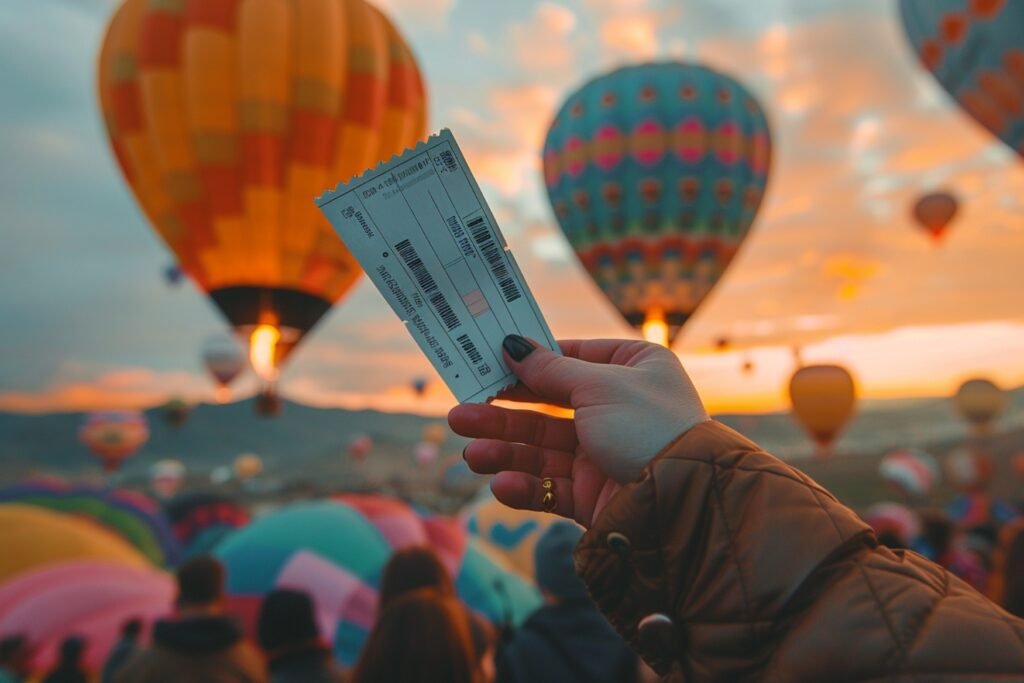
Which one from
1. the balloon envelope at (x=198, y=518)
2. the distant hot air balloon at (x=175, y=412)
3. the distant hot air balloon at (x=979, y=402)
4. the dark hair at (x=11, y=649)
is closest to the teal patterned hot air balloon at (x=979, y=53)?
the dark hair at (x=11, y=649)

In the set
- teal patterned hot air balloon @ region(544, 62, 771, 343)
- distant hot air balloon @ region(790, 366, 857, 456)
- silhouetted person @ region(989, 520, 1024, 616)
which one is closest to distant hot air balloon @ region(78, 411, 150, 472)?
teal patterned hot air balloon @ region(544, 62, 771, 343)

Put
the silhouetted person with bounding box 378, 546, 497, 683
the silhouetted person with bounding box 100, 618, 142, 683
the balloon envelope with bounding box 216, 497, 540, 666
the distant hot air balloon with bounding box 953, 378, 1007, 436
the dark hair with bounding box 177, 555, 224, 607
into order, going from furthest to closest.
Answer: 1. the distant hot air balloon with bounding box 953, 378, 1007, 436
2. the balloon envelope with bounding box 216, 497, 540, 666
3. the silhouetted person with bounding box 100, 618, 142, 683
4. the dark hair with bounding box 177, 555, 224, 607
5. the silhouetted person with bounding box 378, 546, 497, 683

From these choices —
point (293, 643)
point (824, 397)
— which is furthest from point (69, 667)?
point (824, 397)

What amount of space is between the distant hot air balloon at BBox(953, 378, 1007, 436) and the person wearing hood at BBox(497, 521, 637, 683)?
3179cm

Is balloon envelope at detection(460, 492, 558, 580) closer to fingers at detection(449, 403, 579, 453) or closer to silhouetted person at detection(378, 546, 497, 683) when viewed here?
silhouetted person at detection(378, 546, 497, 683)

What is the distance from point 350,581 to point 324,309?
5718mm

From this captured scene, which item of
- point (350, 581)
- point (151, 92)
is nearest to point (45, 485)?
point (151, 92)

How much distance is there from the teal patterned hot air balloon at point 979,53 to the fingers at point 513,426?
9983 mm

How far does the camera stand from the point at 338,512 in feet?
18.1

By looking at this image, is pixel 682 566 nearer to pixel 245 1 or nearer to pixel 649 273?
pixel 245 1

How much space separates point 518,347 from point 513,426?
0.21 meters

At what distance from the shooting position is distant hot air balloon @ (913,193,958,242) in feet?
65.5

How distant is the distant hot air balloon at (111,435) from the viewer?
3278 centimetres

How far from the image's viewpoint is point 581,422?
122cm
